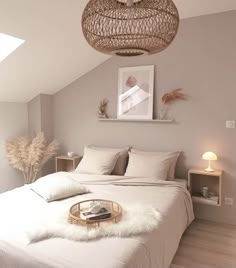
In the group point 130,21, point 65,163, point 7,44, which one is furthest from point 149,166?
point 7,44

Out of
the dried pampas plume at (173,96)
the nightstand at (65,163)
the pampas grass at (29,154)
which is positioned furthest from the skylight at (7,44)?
the dried pampas plume at (173,96)

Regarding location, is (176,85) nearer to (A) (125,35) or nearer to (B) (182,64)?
(B) (182,64)

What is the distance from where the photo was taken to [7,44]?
2.94 m

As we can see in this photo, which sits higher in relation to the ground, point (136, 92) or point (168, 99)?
point (136, 92)

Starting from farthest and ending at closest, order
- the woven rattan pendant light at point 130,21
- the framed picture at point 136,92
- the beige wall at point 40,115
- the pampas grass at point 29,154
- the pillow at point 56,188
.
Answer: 1. the beige wall at point 40,115
2. the pampas grass at point 29,154
3. the framed picture at point 136,92
4. the pillow at point 56,188
5. the woven rattan pendant light at point 130,21

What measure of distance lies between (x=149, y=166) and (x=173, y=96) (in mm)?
1008

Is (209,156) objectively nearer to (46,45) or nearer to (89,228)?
(89,228)

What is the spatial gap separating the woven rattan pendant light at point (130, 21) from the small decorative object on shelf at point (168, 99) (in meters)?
1.91

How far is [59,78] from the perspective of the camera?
391 cm

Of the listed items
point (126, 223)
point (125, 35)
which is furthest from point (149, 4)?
point (126, 223)

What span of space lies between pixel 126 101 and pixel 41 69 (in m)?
1.28

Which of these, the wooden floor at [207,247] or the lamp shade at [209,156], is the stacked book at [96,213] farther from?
the lamp shade at [209,156]

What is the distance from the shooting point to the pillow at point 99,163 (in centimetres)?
341

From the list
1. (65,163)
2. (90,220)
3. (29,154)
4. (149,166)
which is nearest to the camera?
(90,220)
